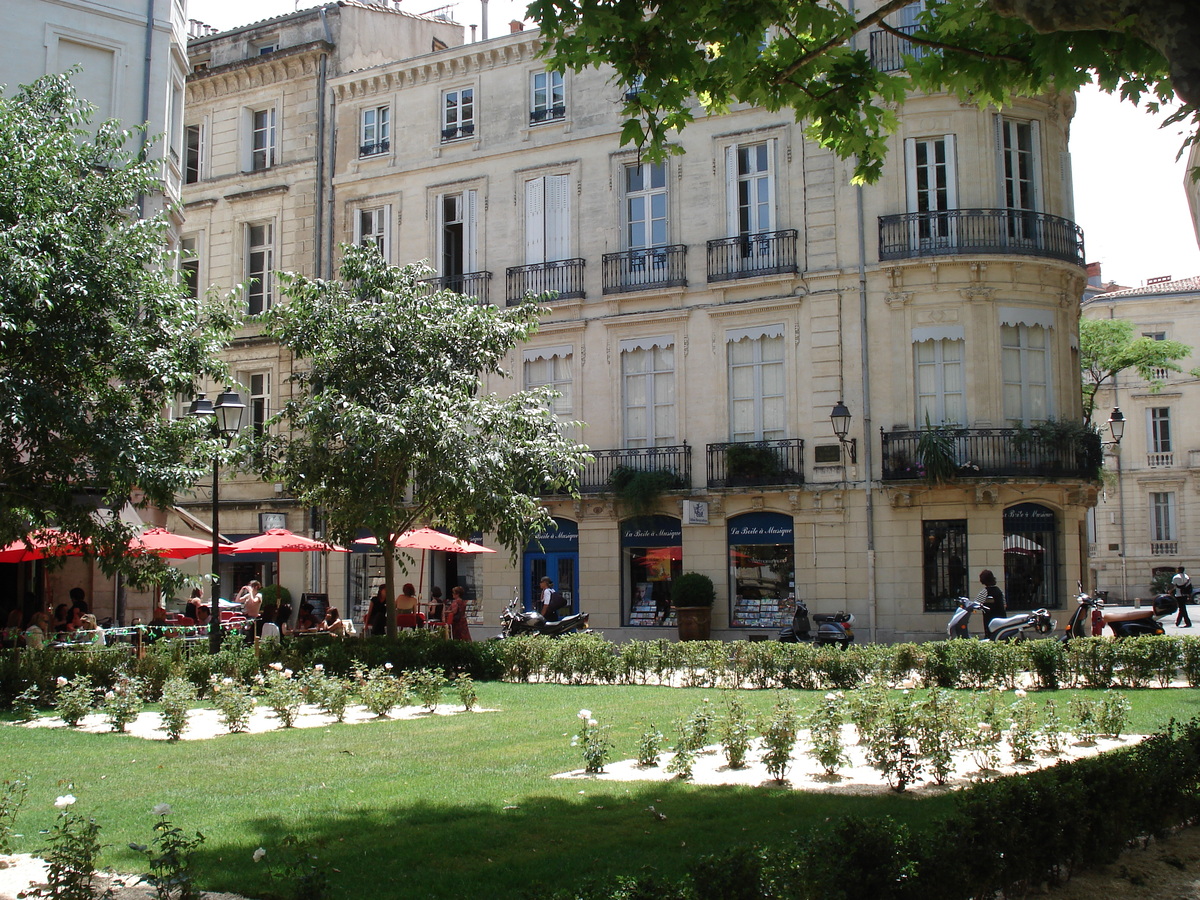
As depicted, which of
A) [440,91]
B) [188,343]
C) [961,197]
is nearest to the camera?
[188,343]

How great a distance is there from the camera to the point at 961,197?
982 inches

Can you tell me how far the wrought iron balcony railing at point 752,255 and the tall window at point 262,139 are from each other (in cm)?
1504

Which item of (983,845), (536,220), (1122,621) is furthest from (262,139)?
(983,845)

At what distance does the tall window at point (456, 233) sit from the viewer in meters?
30.6

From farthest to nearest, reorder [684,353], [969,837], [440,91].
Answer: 1. [440,91]
2. [684,353]
3. [969,837]

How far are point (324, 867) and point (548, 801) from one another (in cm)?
229

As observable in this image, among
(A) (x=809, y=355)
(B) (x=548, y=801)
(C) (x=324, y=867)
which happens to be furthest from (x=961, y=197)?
(C) (x=324, y=867)

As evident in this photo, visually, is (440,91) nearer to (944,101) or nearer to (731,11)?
(944,101)

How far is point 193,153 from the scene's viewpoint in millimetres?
35125

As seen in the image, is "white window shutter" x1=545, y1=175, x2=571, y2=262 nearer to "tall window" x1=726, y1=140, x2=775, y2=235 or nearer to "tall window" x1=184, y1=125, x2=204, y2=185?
"tall window" x1=726, y1=140, x2=775, y2=235

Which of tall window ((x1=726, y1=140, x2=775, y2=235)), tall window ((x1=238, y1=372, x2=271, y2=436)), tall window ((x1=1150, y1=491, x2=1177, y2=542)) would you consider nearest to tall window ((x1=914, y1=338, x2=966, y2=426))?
tall window ((x1=726, y1=140, x2=775, y2=235))

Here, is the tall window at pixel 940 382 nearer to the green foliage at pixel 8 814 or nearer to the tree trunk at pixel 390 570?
the tree trunk at pixel 390 570

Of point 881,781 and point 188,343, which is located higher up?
point 188,343

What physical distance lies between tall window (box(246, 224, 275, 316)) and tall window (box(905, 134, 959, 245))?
18759 mm
